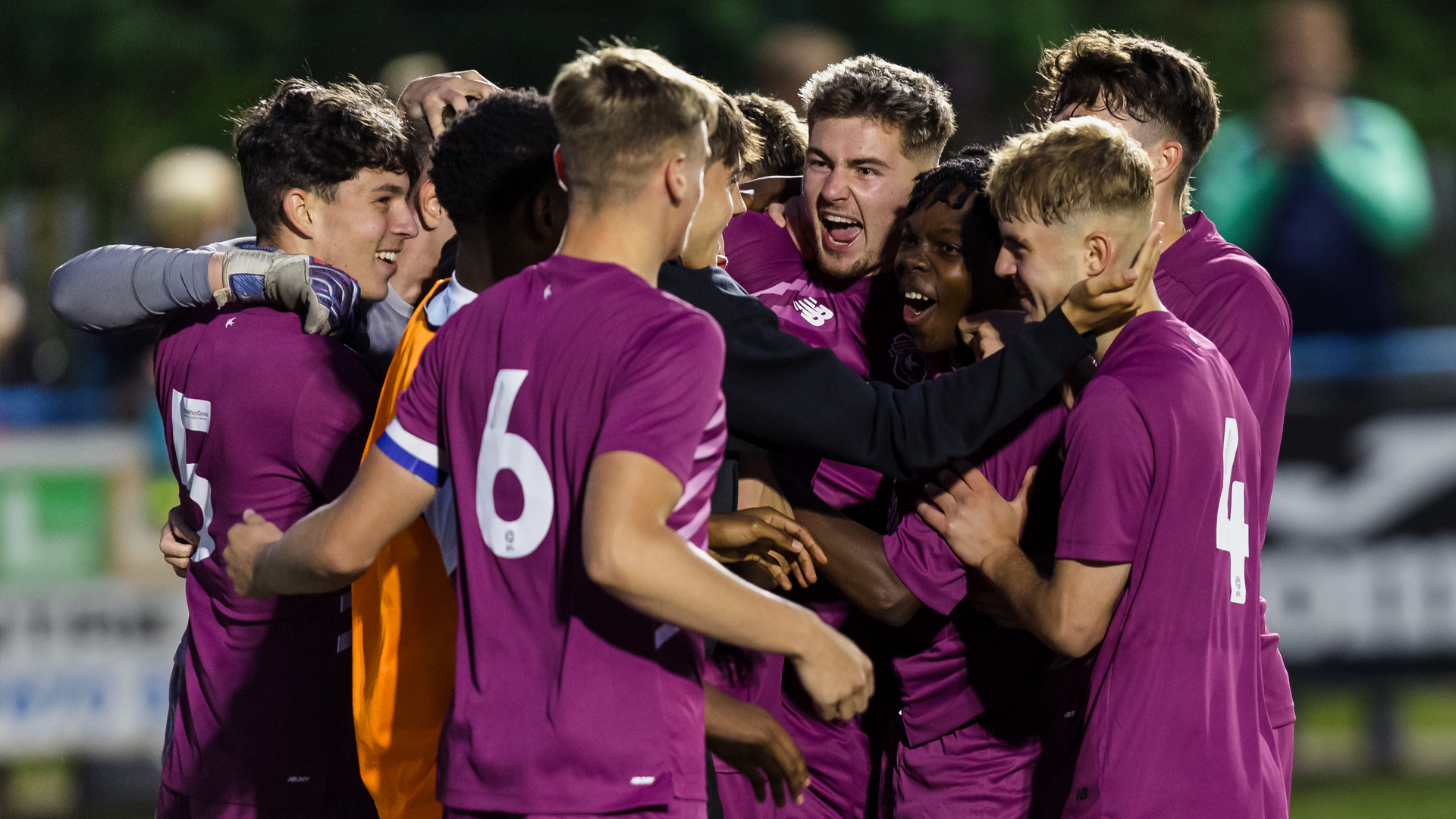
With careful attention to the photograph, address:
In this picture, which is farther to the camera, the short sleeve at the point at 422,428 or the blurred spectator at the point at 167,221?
the blurred spectator at the point at 167,221

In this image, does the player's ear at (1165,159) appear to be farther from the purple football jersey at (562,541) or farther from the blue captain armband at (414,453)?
the blue captain armband at (414,453)

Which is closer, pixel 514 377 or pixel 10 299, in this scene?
pixel 514 377

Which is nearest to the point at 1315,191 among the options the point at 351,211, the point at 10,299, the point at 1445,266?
the point at 1445,266

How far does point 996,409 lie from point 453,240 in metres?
1.72

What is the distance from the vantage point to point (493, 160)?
2.99 m

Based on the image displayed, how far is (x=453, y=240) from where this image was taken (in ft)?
13.0

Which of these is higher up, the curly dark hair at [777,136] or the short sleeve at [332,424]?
the curly dark hair at [777,136]

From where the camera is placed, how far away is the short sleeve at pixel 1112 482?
2.81m

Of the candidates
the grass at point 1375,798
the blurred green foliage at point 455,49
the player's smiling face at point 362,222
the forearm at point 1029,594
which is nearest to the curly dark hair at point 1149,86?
the forearm at point 1029,594

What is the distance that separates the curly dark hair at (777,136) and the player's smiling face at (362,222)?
51.9 inches

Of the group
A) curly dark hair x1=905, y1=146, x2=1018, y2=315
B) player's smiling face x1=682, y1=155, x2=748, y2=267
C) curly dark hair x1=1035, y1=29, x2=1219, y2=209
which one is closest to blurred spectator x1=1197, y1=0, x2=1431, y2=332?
curly dark hair x1=1035, y1=29, x2=1219, y2=209

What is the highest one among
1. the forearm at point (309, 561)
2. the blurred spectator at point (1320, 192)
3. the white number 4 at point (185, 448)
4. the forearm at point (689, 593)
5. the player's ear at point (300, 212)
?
the blurred spectator at point (1320, 192)

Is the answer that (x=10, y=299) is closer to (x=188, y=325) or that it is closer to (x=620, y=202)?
(x=188, y=325)

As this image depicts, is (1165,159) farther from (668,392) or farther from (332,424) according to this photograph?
(332,424)
